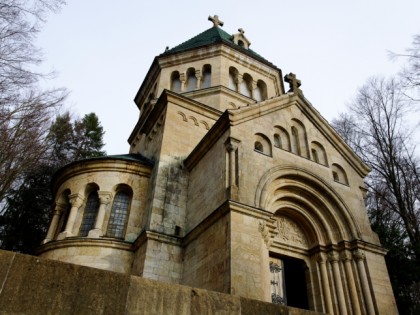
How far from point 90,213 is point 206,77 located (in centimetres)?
1052

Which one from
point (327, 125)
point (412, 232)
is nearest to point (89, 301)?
point (327, 125)

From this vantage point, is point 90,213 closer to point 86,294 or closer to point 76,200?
point 76,200

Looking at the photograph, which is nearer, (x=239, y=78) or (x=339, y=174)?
(x=339, y=174)

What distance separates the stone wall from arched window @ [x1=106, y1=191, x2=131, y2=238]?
8.51 m

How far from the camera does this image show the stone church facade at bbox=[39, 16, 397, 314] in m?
9.41

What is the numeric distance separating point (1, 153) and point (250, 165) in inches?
372

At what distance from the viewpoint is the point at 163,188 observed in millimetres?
12516

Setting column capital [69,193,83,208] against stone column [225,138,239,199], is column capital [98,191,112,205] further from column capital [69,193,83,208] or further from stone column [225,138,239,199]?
stone column [225,138,239,199]

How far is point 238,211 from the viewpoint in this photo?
→ 9.11 metres

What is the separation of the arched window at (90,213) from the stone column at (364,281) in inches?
376

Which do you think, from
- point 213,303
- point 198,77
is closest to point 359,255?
point 213,303

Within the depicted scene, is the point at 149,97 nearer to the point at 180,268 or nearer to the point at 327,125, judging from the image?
the point at 327,125

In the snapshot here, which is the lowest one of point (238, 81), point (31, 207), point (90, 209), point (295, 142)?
point (90, 209)

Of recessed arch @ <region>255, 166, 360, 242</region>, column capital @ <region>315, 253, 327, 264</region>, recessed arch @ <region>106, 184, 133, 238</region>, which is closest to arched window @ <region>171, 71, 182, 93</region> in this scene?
recessed arch @ <region>106, 184, 133, 238</region>
